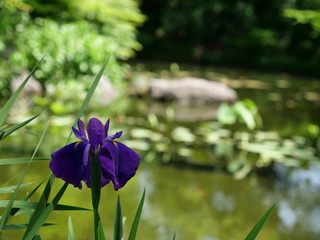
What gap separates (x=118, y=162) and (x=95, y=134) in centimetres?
7

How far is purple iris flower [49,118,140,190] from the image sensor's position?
0.89 meters

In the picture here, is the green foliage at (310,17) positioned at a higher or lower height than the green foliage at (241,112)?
higher

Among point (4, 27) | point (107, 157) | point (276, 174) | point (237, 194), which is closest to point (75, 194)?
point (237, 194)

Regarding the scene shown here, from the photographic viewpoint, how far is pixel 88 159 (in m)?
0.91

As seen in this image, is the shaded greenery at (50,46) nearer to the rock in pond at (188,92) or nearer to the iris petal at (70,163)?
the rock in pond at (188,92)

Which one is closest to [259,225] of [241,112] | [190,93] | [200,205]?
[200,205]

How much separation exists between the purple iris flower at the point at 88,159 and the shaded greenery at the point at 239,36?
492 inches

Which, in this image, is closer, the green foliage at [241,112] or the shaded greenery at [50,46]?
the green foliage at [241,112]

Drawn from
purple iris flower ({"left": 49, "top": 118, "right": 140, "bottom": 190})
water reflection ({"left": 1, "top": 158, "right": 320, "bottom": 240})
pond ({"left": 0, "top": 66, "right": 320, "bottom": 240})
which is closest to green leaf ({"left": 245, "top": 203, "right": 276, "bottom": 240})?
purple iris flower ({"left": 49, "top": 118, "right": 140, "bottom": 190})

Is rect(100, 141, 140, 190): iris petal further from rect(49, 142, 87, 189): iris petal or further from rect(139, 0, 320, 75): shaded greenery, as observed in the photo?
rect(139, 0, 320, 75): shaded greenery

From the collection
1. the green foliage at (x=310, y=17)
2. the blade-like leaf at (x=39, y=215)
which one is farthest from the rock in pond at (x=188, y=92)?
the blade-like leaf at (x=39, y=215)

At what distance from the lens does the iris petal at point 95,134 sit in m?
0.92

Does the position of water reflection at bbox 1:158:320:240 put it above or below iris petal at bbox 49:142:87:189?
below

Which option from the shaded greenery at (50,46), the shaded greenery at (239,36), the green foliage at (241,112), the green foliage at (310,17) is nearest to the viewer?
the green foliage at (310,17)
